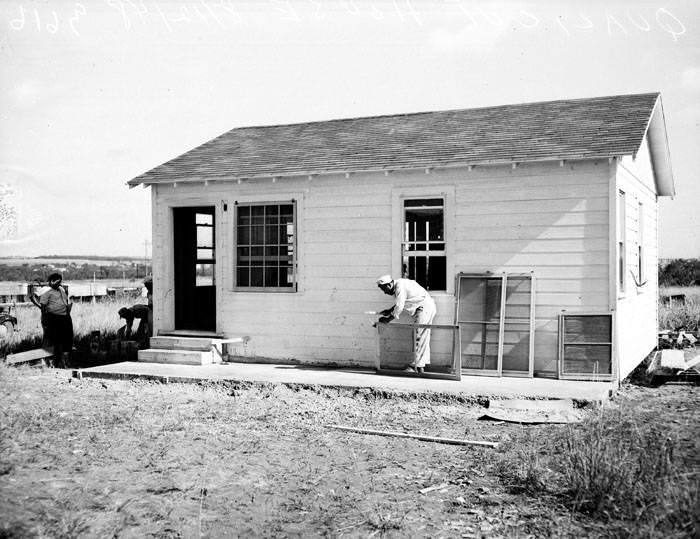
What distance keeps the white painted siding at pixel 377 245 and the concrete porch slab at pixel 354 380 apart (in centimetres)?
63

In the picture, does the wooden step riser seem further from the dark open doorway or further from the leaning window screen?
the leaning window screen

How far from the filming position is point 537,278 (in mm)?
11211

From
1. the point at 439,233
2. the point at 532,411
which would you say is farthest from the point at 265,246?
the point at 532,411

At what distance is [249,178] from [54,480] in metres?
7.52

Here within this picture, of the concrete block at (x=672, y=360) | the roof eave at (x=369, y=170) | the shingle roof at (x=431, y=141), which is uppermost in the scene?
the shingle roof at (x=431, y=141)

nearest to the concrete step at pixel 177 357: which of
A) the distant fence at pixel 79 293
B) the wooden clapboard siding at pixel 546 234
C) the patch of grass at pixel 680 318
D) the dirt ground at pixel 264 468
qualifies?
the dirt ground at pixel 264 468

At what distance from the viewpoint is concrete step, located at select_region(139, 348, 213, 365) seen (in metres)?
12.8

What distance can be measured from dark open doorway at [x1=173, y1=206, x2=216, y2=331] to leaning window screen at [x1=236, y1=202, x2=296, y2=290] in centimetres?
112

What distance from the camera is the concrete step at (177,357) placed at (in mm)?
12797

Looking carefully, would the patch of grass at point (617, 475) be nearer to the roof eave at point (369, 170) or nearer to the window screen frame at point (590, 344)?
the window screen frame at point (590, 344)

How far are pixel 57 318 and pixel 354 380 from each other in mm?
6392

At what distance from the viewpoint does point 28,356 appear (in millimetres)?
13320

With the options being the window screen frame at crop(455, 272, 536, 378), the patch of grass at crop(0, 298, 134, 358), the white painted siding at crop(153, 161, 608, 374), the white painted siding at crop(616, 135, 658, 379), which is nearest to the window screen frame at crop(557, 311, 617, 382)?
the white painted siding at crop(153, 161, 608, 374)

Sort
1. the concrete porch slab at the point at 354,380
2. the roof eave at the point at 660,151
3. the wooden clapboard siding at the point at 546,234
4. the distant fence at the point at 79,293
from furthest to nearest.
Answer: the distant fence at the point at 79,293
the roof eave at the point at 660,151
the wooden clapboard siding at the point at 546,234
the concrete porch slab at the point at 354,380
